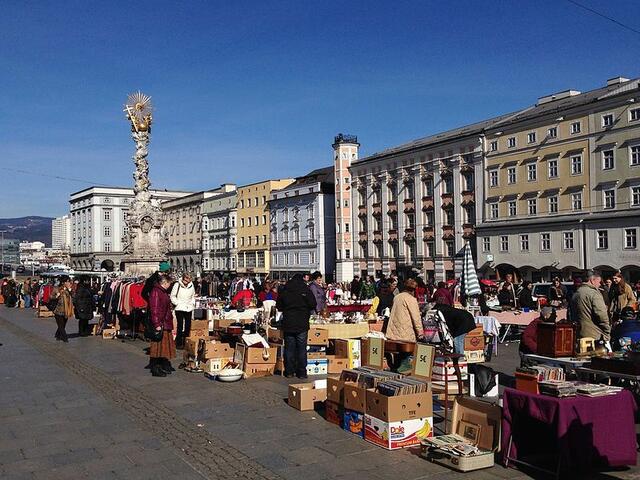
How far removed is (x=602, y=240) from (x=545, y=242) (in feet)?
15.2

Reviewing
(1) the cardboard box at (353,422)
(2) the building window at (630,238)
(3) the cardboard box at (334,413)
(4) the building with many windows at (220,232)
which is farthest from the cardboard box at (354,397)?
(4) the building with many windows at (220,232)

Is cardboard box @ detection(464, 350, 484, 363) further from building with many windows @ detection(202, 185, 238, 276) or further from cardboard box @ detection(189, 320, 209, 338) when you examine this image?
building with many windows @ detection(202, 185, 238, 276)

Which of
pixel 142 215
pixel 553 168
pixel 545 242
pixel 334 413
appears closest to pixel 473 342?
pixel 334 413

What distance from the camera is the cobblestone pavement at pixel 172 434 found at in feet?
22.1

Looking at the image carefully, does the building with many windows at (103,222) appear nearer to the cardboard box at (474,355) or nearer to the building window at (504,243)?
the building window at (504,243)

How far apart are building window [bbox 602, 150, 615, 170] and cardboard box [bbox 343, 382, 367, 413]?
39905 mm

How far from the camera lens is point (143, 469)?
6.79 m

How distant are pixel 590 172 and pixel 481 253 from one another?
11.0 meters

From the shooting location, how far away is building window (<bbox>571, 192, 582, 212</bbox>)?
45.3m

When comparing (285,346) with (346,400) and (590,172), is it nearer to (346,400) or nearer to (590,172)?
(346,400)

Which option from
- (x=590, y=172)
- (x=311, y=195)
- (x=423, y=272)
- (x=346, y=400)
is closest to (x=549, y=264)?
(x=590, y=172)

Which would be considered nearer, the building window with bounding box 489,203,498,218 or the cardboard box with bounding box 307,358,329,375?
the cardboard box with bounding box 307,358,329,375

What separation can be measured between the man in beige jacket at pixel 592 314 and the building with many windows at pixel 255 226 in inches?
2804

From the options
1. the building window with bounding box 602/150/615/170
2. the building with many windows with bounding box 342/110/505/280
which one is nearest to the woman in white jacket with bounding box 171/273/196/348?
Answer: the building window with bounding box 602/150/615/170
